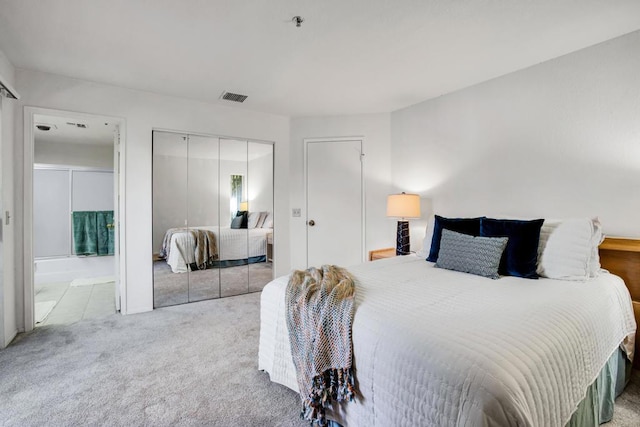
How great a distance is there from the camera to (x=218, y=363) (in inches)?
86.2

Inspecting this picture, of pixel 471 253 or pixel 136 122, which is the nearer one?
pixel 471 253

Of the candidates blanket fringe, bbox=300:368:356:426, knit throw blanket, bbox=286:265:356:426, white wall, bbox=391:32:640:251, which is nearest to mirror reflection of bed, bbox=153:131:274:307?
white wall, bbox=391:32:640:251

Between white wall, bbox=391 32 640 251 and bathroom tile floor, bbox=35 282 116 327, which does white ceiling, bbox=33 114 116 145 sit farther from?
white wall, bbox=391 32 640 251

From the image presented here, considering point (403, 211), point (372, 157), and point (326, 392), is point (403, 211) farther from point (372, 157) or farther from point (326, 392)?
point (326, 392)

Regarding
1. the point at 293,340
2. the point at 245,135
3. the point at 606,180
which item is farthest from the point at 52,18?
the point at 606,180

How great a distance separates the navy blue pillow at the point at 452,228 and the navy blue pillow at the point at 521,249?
25 cm

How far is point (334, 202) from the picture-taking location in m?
4.12

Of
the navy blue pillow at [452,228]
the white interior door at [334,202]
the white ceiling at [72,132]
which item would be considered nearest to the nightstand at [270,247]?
the white interior door at [334,202]

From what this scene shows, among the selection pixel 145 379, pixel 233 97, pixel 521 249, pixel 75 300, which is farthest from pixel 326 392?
pixel 75 300

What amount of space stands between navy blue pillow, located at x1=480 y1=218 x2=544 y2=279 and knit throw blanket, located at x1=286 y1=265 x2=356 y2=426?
1223 millimetres

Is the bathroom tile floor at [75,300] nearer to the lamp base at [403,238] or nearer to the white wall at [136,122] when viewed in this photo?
the white wall at [136,122]

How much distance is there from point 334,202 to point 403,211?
1.07m

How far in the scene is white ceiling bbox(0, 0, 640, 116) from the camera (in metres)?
1.89

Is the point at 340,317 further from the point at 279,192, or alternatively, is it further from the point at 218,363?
the point at 279,192
